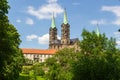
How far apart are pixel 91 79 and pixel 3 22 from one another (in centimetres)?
2244

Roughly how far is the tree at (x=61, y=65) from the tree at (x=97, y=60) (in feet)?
11.1

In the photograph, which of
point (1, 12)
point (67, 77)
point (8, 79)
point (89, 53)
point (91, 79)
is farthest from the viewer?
point (67, 77)

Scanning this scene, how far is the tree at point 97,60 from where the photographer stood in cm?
6172

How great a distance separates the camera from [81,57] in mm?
64312

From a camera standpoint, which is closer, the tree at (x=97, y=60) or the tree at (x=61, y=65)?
the tree at (x=97, y=60)

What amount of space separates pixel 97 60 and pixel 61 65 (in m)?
39.4

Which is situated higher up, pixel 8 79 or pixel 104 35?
pixel 104 35

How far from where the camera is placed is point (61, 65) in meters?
102

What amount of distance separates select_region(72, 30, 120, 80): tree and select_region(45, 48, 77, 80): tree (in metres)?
3.38

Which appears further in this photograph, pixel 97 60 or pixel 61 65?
pixel 61 65

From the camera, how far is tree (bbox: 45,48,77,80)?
73.8 meters

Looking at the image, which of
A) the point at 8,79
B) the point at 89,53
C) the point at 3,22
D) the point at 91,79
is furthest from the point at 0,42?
the point at 89,53

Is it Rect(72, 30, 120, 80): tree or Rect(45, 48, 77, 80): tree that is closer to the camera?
Rect(72, 30, 120, 80): tree

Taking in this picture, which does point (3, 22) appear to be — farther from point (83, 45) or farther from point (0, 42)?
point (83, 45)
